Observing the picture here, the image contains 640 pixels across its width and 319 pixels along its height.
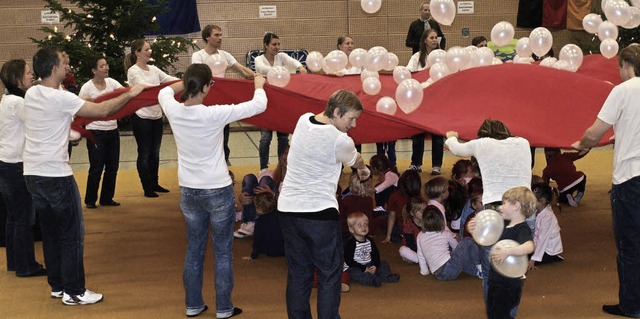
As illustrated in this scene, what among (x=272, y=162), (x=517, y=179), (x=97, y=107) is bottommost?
(x=272, y=162)

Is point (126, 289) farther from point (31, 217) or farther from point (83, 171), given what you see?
point (83, 171)

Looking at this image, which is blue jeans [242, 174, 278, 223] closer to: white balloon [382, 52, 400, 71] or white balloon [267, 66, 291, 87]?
white balloon [267, 66, 291, 87]

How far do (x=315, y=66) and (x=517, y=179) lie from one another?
251 cm

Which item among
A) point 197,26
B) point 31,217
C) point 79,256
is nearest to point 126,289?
point 79,256

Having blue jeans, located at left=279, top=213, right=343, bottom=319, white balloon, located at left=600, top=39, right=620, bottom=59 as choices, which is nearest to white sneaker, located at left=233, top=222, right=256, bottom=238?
blue jeans, located at left=279, top=213, right=343, bottom=319

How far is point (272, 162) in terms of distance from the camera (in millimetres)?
8211

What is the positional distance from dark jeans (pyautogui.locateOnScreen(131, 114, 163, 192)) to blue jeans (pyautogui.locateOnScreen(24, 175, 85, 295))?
2.37 m

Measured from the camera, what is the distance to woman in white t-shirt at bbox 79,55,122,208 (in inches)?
226

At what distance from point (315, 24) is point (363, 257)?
278 inches

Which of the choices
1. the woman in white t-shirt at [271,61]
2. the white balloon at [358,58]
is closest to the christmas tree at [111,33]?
the woman in white t-shirt at [271,61]

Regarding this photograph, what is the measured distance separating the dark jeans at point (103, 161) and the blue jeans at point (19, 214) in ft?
5.12

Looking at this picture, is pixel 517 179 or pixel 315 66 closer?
pixel 517 179

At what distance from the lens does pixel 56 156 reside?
3803 millimetres

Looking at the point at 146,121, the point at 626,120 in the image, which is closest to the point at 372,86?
the point at 626,120
